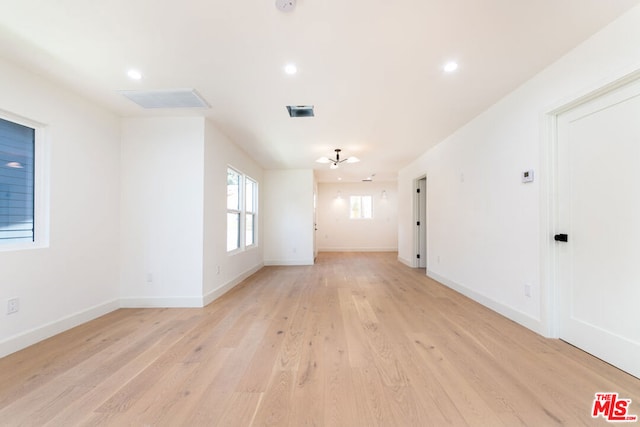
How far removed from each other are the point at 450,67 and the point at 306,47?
1.25 m

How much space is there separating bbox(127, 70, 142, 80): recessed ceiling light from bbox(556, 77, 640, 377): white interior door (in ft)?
12.2

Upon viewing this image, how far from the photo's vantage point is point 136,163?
10.6 ft

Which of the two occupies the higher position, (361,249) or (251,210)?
(251,210)

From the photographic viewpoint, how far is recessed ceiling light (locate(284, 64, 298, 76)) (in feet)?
7.21

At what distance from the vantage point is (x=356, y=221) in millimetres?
9211

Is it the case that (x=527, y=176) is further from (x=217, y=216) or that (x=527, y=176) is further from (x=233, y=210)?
(x=233, y=210)

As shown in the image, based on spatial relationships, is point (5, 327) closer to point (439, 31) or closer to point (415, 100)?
point (439, 31)

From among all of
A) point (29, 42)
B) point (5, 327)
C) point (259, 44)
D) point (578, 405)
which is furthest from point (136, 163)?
point (578, 405)

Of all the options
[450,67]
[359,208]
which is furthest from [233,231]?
[359,208]

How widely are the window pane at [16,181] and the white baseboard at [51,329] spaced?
80 centimetres

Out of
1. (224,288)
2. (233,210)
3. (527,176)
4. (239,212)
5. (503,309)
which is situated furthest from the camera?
(239,212)

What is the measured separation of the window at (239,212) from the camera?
14.6ft

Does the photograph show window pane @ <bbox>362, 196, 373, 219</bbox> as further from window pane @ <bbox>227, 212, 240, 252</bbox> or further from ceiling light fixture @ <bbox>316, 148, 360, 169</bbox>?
window pane @ <bbox>227, 212, 240, 252</bbox>

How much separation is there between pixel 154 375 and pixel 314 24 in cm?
262
